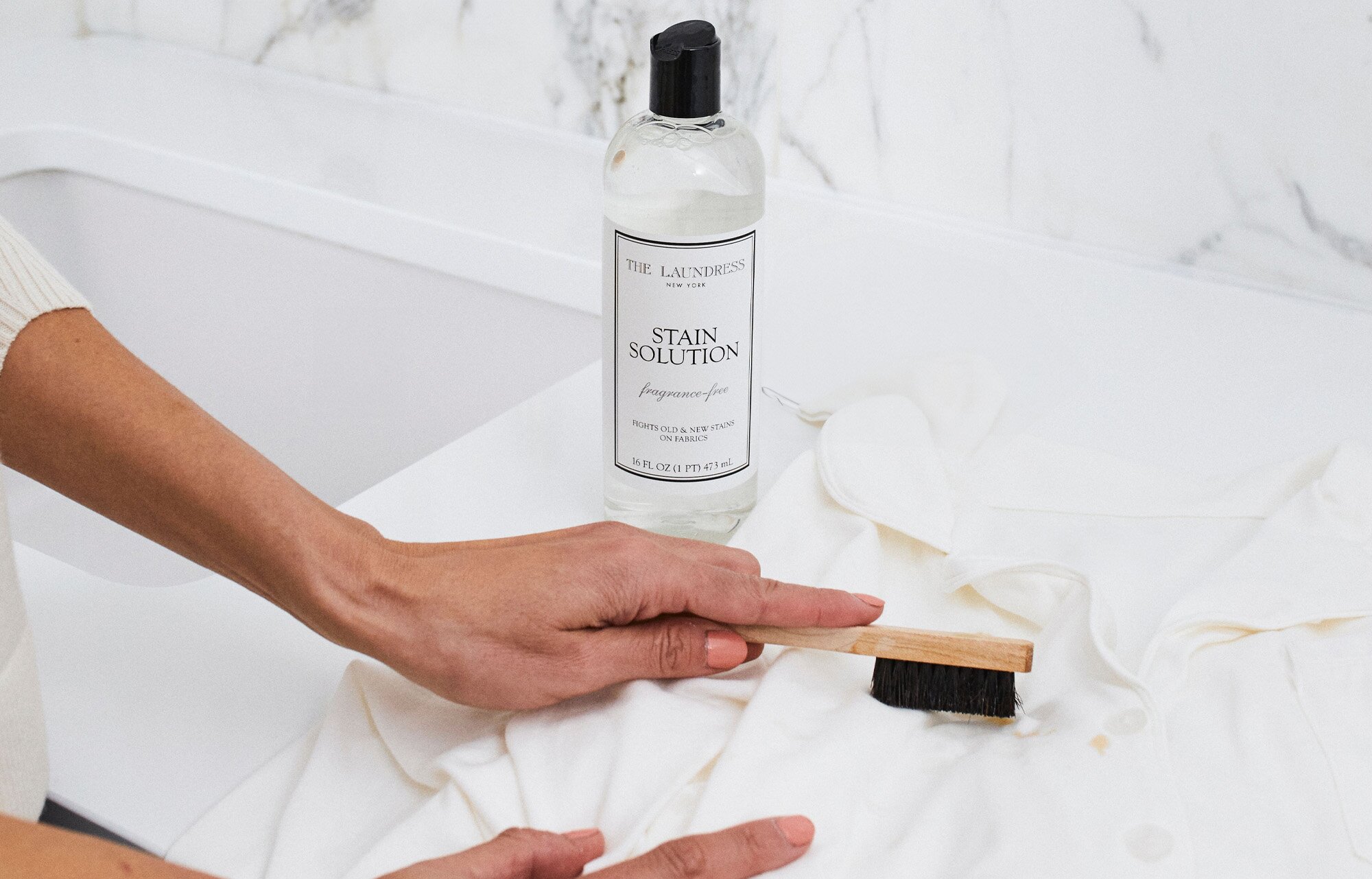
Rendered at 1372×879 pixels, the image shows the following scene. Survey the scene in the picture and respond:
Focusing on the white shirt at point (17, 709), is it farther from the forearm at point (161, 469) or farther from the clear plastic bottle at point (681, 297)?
the clear plastic bottle at point (681, 297)

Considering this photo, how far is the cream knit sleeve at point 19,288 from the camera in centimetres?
52

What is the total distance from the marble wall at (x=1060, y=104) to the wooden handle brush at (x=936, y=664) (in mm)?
487

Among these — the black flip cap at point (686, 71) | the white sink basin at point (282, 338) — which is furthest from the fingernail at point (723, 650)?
the white sink basin at point (282, 338)

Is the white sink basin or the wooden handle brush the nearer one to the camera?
the wooden handle brush

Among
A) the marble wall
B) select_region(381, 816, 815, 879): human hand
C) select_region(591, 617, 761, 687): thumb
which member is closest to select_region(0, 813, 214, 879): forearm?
select_region(381, 816, 815, 879): human hand

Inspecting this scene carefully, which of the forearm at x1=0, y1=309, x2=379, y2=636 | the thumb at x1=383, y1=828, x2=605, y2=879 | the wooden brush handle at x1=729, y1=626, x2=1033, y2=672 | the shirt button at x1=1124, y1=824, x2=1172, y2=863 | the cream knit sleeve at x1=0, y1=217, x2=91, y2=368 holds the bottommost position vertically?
the thumb at x1=383, y1=828, x2=605, y2=879

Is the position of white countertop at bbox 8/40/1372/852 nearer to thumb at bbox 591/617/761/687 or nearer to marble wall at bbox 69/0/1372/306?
marble wall at bbox 69/0/1372/306

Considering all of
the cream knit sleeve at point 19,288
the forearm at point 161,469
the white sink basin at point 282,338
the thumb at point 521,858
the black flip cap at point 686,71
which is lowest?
the white sink basin at point 282,338

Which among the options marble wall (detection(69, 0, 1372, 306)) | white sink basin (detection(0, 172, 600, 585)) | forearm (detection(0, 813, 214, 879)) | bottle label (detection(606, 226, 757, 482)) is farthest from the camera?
white sink basin (detection(0, 172, 600, 585))

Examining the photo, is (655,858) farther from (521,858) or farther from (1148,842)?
(1148,842)

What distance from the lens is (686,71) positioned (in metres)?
0.52

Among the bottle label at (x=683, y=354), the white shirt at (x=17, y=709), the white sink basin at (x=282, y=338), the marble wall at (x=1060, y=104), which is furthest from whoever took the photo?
the white sink basin at (x=282, y=338)

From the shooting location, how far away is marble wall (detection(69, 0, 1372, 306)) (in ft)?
2.52

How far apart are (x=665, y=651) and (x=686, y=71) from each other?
237 millimetres
